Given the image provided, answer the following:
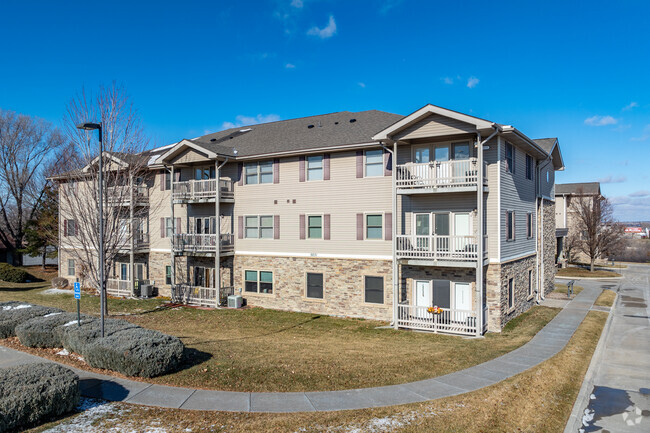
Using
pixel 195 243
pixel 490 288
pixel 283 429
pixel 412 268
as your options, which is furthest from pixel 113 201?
pixel 490 288

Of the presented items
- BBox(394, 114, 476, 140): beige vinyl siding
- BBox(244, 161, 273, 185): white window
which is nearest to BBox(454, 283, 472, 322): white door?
BBox(394, 114, 476, 140): beige vinyl siding

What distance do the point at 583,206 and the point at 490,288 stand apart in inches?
1315

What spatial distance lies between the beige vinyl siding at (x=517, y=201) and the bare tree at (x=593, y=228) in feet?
79.5

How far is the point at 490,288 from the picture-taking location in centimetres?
1822

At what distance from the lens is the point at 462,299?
60.8 feet

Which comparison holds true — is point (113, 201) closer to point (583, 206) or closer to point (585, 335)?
point (585, 335)

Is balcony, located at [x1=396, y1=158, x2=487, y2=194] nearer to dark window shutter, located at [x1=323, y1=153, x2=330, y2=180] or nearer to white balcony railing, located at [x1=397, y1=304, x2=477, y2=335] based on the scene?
dark window shutter, located at [x1=323, y1=153, x2=330, y2=180]

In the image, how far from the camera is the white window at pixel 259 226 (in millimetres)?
23906

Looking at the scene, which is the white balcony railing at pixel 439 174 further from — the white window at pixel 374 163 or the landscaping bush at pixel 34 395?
the landscaping bush at pixel 34 395

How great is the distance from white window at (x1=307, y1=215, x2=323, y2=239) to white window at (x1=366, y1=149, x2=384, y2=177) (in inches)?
139

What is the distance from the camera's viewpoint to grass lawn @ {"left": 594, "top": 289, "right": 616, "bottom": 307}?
24.4 m

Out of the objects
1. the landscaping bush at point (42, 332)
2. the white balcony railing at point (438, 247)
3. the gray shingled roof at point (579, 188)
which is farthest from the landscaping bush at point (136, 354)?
the gray shingled roof at point (579, 188)

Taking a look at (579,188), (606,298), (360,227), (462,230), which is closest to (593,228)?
(579,188)

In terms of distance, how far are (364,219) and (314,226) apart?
2.88 m
